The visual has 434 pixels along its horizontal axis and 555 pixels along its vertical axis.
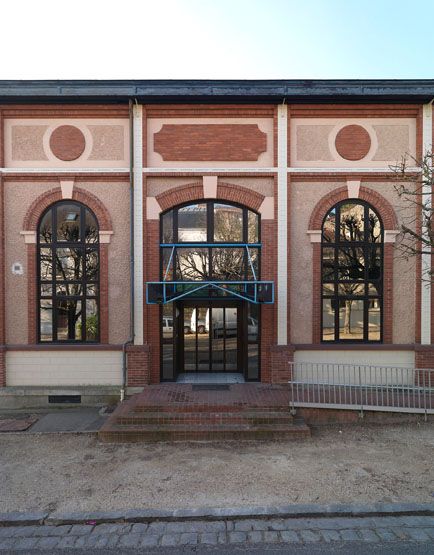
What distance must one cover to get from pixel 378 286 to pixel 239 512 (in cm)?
687

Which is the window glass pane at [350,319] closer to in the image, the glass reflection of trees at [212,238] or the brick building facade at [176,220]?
the brick building facade at [176,220]

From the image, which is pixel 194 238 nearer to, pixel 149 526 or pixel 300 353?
pixel 300 353

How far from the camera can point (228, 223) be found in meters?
9.29

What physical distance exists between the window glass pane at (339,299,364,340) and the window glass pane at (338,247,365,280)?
684 millimetres

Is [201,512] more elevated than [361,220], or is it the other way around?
[361,220]

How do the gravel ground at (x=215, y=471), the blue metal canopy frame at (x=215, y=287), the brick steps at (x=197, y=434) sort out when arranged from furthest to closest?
the blue metal canopy frame at (x=215, y=287)
the brick steps at (x=197, y=434)
the gravel ground at (x=215, y=471)

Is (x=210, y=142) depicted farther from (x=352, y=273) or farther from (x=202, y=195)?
(x=352, y=273)

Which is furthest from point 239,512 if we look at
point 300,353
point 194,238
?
point 194,238

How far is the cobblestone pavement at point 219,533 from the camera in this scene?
4031 mm

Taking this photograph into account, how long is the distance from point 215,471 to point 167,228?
600 centimetres

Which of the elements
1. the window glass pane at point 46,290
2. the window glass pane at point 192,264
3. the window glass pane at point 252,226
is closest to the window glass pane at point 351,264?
the window glass pane at point 252,226

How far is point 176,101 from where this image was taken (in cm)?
877

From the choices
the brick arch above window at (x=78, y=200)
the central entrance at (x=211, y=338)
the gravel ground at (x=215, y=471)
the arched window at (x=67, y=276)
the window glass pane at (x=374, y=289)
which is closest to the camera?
the gravel ground at (x=215, y=471)

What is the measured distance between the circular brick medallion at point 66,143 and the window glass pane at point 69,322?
393cm
